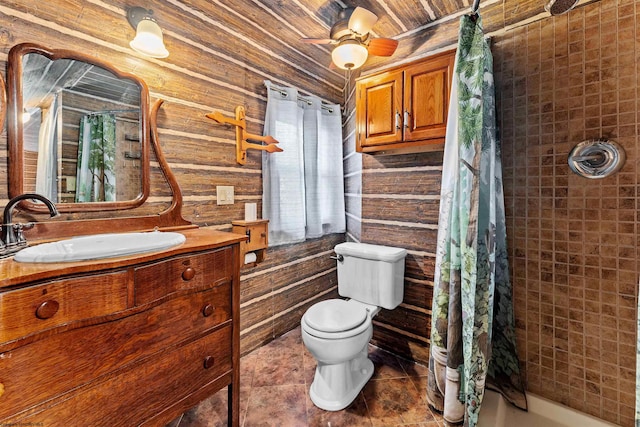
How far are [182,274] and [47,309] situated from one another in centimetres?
37

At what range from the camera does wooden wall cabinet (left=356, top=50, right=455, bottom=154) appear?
Answer: 5.23 ft

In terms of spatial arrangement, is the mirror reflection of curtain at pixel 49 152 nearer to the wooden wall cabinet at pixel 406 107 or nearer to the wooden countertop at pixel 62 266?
the wooden countertop at pixel 62 266

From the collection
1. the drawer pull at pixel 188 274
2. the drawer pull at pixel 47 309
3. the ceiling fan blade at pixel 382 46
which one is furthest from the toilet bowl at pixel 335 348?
the ceiling fan blade at pixel 382 46

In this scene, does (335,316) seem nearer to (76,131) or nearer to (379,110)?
(379,110)

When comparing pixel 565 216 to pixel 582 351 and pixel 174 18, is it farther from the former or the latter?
pixel 174 18

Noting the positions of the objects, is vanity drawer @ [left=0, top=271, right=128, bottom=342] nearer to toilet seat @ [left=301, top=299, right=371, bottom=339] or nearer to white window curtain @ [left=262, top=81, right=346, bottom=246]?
toilet seat @ [left=301, top=299, right=371, bottom=339]

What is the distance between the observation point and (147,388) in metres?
0.98

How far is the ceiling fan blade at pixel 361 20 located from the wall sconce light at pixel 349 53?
7 cm

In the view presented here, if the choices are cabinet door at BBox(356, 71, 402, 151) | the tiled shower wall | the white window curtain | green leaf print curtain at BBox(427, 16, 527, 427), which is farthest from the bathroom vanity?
the tiled shower wall

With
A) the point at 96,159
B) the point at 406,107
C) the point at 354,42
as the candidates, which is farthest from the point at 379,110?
the point at 96,159

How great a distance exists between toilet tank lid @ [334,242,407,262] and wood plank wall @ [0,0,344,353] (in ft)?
1.64

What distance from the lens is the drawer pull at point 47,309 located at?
75 centimetres

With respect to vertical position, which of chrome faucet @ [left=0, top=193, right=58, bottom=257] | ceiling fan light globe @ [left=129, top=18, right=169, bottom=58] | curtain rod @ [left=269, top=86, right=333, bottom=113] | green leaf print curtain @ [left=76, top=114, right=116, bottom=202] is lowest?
chrome faucet @ [left=0, top=193, right=58, bottom=257]

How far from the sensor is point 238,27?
5.93 ft
